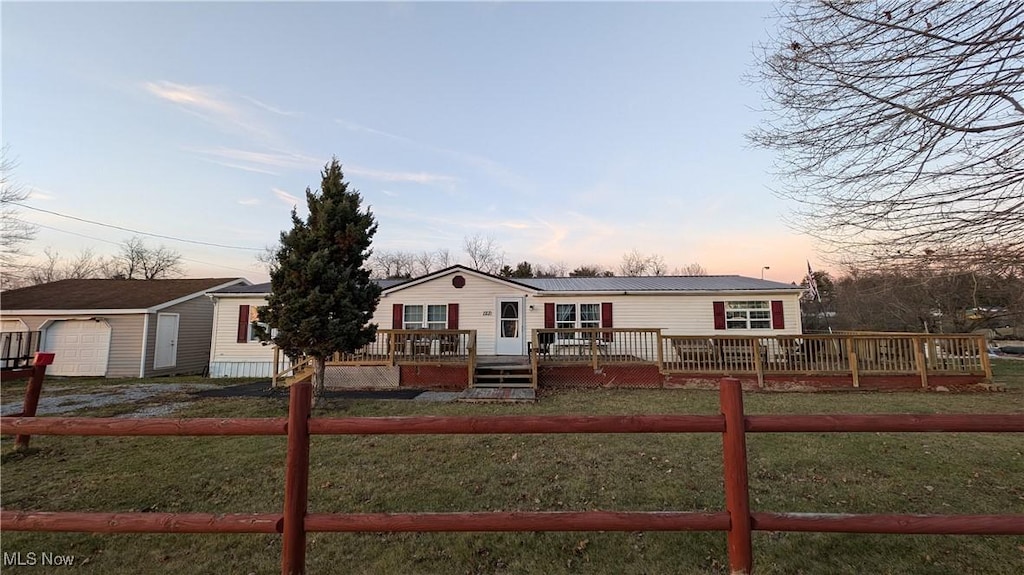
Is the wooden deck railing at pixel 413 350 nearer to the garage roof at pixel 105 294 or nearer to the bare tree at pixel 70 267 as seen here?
the garage roof at pixel 105 294

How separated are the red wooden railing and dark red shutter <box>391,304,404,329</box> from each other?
13.0 m

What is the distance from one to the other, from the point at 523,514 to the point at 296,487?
1328 millimetres

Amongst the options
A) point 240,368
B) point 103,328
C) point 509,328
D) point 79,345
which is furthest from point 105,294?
point 509,328

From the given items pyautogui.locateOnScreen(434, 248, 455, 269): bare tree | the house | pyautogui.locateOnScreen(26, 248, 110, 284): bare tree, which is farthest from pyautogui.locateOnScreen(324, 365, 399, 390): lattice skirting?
pyautogui.locateOnScreen(26, 248, 110, 284): bare tree

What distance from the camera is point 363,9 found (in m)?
10.3

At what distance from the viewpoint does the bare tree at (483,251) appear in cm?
3897

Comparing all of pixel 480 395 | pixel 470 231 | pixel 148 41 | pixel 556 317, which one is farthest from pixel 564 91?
pixel 470 231

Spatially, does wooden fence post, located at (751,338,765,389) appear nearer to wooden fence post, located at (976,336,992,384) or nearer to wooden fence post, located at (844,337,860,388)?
wooden fence post, located at (844,337,860,388)

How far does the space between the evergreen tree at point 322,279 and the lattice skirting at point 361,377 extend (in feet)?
6.81

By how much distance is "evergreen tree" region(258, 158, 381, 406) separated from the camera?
9062 mm

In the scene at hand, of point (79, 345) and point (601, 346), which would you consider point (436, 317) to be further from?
point (79, 345)

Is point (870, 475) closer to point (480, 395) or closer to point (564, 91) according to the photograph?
point (480, 395)

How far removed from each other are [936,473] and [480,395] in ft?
26.0

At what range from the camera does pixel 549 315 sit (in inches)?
601
